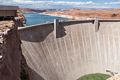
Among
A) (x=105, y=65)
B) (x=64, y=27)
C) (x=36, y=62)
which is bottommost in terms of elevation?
(x=105, y=65)

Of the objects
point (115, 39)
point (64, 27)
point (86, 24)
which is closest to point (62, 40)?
point (64, 27)

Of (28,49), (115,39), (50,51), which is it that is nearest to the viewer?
(28,49)

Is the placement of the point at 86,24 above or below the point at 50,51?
above

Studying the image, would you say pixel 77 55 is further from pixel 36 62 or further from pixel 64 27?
pixel 36 62

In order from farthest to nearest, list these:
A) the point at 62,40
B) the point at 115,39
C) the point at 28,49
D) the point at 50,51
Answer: the point at 115,39 → the point at 62,40 → the point at 50,51 → the point at 28,49

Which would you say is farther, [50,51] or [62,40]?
[62,40]

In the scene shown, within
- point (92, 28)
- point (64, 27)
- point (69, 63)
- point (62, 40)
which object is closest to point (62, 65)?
point (69, 63)
